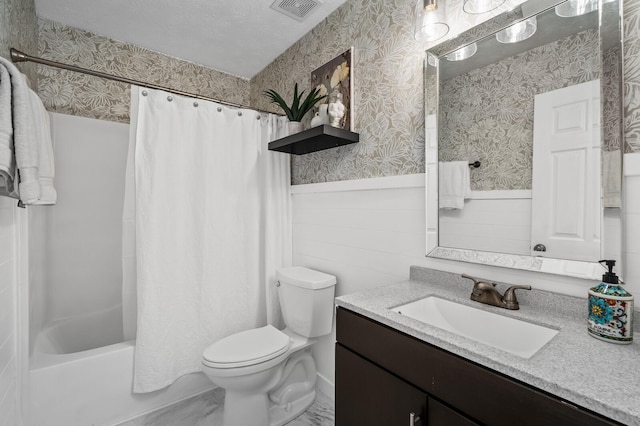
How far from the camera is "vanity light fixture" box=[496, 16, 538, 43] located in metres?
→ 1.07

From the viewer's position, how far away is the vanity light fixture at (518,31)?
3.52ft

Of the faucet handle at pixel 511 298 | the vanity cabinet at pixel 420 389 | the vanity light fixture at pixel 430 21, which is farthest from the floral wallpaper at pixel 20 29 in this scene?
the faucet handle at pixel 511 298

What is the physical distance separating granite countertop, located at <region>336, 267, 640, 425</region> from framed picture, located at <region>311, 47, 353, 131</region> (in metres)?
1.05

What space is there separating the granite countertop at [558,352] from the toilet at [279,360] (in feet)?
1.96

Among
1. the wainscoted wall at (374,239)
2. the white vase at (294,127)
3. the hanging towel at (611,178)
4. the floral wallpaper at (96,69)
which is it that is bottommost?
the wainscoted wall at (374,239)

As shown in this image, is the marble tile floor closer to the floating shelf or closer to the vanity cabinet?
the vanity cabinet

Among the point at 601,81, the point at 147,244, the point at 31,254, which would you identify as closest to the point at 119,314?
the point at 31,254

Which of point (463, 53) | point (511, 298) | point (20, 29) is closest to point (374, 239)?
point (511, 298)

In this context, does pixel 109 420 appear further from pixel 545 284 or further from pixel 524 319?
pixel 545 284

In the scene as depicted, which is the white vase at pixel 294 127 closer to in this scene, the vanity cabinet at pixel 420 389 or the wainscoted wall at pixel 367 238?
the wainscoted wall at pixel 367 238

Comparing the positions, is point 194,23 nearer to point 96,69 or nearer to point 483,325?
point 96,69

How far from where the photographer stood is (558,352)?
738mm

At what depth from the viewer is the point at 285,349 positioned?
5.12 feet

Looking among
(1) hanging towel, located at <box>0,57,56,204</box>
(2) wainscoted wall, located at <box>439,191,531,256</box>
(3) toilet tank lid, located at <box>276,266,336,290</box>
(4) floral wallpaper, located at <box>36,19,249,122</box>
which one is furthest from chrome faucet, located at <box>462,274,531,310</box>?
(4) floral wallpaper, located at <box>36,19,249,122</box>
